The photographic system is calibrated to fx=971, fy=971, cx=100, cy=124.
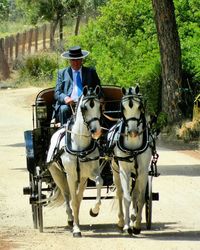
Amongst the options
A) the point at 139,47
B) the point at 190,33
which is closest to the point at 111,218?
the point at 139,47

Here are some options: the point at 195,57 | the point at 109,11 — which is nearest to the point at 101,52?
the point at 109,11

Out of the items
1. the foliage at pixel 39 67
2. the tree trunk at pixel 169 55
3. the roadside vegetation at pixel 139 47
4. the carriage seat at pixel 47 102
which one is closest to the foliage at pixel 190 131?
the tree trunk at pixel 169 55

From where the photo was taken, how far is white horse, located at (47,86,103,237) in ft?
39.4

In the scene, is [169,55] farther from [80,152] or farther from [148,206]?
[80,152]

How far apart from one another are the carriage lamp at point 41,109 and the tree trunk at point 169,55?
12280 millimetres

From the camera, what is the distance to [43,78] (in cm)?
4778

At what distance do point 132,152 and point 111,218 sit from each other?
2.36 m

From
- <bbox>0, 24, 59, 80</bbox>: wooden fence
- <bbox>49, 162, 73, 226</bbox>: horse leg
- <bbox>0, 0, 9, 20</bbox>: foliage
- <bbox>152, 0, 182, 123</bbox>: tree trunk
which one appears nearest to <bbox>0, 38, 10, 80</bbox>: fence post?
<bbox>0, 0, 9, 20</bbox>: foliage

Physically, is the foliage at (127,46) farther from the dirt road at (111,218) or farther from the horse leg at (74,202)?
the horse leg at (74,202)

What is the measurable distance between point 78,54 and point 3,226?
2690mm

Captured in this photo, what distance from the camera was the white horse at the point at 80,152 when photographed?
472 inches

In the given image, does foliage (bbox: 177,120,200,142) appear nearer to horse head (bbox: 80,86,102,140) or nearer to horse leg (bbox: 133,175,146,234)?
horse leg (bbox: 133,175,146,234)

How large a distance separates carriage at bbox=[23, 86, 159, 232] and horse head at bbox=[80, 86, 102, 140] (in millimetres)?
909

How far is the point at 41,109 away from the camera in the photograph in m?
13.5
